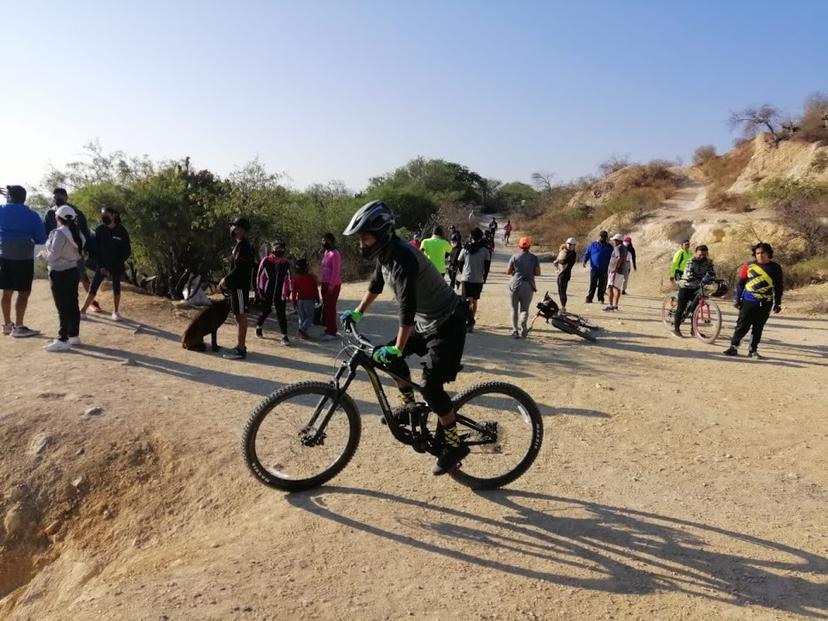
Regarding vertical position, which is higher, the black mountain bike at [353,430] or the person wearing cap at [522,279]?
the person wearing cap at [522,279]

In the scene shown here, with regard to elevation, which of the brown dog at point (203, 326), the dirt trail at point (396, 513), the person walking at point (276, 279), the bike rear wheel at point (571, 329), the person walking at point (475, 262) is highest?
the person walking at point (475, 262)

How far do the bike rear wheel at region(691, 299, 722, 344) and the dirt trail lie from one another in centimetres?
249

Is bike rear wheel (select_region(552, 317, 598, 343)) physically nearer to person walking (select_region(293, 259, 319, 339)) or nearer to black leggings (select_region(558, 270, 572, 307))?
black leggings (select_region(558, 270, 572, 307))

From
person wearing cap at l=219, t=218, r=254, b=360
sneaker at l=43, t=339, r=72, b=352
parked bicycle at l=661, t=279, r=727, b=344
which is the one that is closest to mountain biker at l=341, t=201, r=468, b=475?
person wearing cap at l=219, t=218, r=254, b=360

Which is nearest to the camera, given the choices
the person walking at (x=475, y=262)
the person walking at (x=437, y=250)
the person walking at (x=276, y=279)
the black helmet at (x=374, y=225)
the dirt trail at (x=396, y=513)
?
the dirt trail at (x=396, y=513)

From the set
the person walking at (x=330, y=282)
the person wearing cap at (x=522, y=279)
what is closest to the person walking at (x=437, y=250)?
the person wearing cap at (x=522, y=279)

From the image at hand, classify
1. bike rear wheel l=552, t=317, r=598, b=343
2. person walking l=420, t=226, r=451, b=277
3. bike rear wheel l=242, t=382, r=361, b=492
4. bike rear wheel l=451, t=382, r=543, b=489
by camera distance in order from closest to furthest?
bike rear wheel l=242, t=382, r=361, b=492 → bike rear wheel l=451, t=382, r=543, b=489 → bike rear wheel l=552, t=317, r=598, b=343 → person walking l=420, t=226, r=451, b=277

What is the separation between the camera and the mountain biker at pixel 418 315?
12.1 ft

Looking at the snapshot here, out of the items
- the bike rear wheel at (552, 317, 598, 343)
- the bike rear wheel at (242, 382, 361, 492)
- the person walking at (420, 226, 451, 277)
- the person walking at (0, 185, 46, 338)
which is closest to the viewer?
the bike rear wheel at (242, 382, 361, 492)

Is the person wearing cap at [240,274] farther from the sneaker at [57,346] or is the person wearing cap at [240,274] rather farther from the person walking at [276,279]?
the sneaker at [57,346]

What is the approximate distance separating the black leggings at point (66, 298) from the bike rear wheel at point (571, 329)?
24.7 feet

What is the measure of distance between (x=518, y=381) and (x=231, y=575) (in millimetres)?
4981

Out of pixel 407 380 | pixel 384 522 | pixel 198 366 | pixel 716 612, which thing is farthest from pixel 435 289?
pixel 198 366

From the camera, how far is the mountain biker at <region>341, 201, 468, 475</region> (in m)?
A: 3.68
